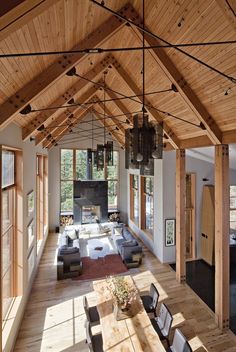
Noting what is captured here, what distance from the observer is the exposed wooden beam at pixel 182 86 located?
157 inches

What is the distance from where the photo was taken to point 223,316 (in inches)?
185

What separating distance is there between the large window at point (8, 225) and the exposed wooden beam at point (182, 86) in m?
3.42

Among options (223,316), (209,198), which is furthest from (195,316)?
(209,198)

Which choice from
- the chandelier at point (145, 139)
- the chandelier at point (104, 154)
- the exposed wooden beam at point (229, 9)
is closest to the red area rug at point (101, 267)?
the chandelier at point (104, 154)

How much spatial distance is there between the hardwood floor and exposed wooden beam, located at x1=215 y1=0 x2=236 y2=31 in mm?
5354

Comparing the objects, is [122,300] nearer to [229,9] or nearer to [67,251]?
[67,251]

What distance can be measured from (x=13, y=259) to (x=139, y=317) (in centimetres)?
300

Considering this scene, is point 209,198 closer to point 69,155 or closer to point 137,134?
point 137,134

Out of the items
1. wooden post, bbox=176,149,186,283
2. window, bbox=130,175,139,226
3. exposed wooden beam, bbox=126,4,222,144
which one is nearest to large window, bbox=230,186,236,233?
wooden post, bbox=176,149,186,283

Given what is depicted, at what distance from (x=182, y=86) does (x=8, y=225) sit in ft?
15.0

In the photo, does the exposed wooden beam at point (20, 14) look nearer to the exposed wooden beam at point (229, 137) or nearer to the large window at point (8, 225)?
the large window at point (8, 225)

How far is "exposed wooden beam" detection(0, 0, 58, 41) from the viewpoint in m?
1.52

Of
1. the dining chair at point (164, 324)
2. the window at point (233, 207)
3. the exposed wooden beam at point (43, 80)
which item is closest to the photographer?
the exposed wooden beam at point (43, 80)

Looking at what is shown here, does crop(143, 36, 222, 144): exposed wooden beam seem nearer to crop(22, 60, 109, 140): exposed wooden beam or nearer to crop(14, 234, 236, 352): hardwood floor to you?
crop(22, 60, 109, 140): exposed wooden beam
